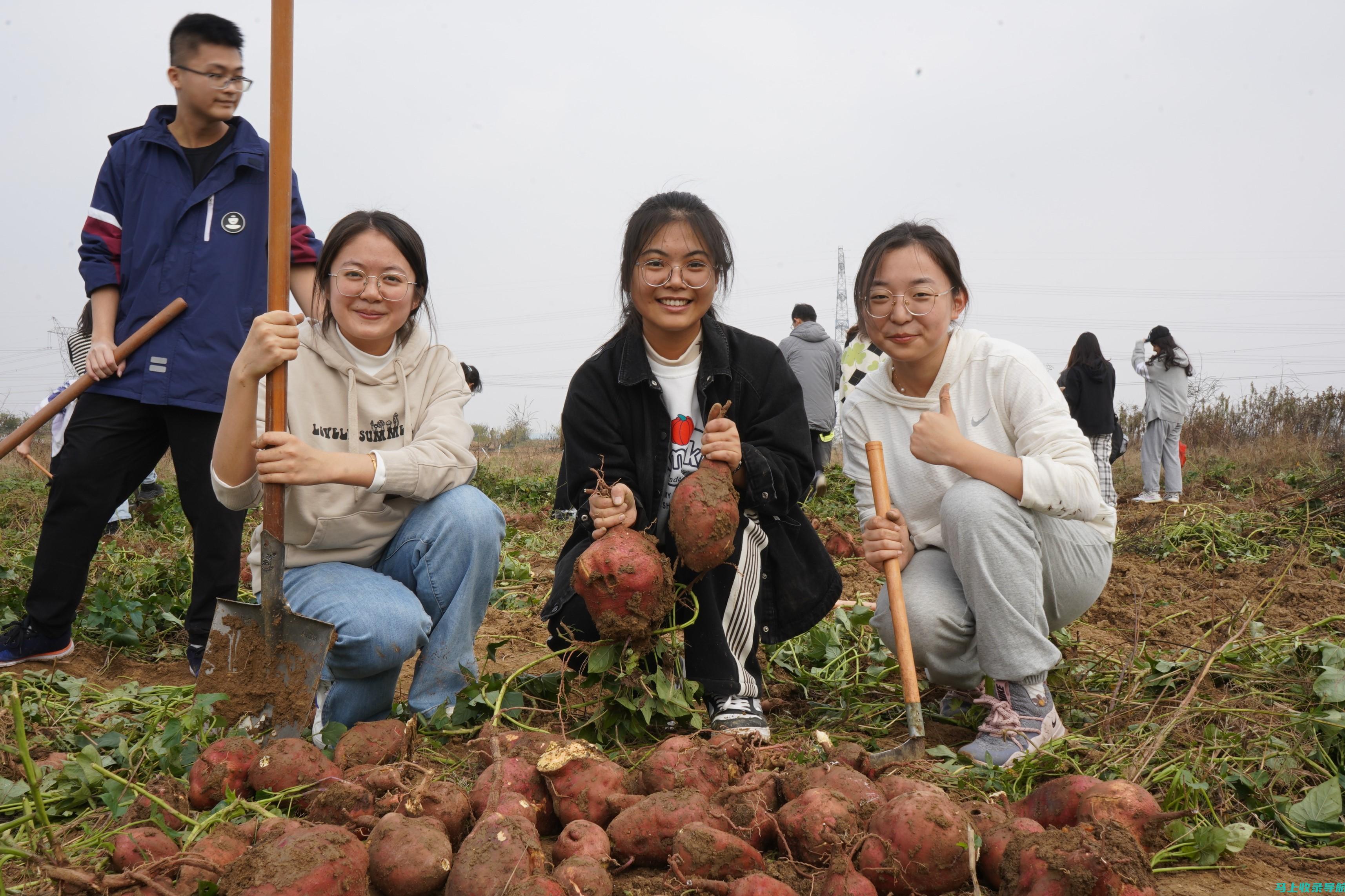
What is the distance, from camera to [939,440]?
245 cm

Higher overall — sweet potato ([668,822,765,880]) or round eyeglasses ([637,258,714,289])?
round eyeglasses ([637,258,714,289])

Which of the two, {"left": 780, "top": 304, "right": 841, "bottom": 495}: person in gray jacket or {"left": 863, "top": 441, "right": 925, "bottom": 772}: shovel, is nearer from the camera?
{"left": 863, "top": 441, "right": 925, "bottom": 772}: shovel

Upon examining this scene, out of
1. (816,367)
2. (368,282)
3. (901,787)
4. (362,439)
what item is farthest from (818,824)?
(816,367)

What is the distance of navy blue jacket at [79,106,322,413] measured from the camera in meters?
3.24

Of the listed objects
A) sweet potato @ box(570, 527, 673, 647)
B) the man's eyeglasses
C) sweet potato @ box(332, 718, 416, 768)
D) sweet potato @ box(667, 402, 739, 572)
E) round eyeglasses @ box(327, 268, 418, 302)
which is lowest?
sweet potato @ box(332, 718, 416, 768)

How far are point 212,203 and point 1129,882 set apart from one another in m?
3.46

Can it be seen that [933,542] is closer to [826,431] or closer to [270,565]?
[270,565]

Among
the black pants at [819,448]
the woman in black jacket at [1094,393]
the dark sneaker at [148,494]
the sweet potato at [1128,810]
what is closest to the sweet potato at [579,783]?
the sweet potato at [1128,810]

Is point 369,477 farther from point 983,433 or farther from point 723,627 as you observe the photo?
point 983,433

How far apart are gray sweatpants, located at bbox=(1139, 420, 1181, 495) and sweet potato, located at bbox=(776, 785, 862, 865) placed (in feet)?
30.3

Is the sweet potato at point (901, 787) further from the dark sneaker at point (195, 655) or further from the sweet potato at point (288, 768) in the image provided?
the dark sneaker at point (195, 655)

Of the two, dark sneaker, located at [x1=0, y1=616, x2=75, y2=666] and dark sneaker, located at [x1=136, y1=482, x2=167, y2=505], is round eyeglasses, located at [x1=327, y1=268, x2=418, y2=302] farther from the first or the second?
dark sneaker, located at [x1=136, y1=482, x2=167, y2=505]

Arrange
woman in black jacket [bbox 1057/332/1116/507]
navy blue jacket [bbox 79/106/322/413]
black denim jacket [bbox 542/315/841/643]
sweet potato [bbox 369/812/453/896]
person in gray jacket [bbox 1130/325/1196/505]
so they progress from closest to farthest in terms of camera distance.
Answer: sweet potato [bbox 369/812/453/896] < black denim jacket [bbox 542/315/841/643] < navy blue jacket [bbox 79/106/322/413] < woman in black jacket [bbox 1057/332/1116/507] < person in gray jacket [bbox 1130/325/1196/505]

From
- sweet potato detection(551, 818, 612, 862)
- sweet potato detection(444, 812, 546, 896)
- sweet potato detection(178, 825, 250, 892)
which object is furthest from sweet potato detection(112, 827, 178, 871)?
sweet potato detection(551, 818, 612, 862)
